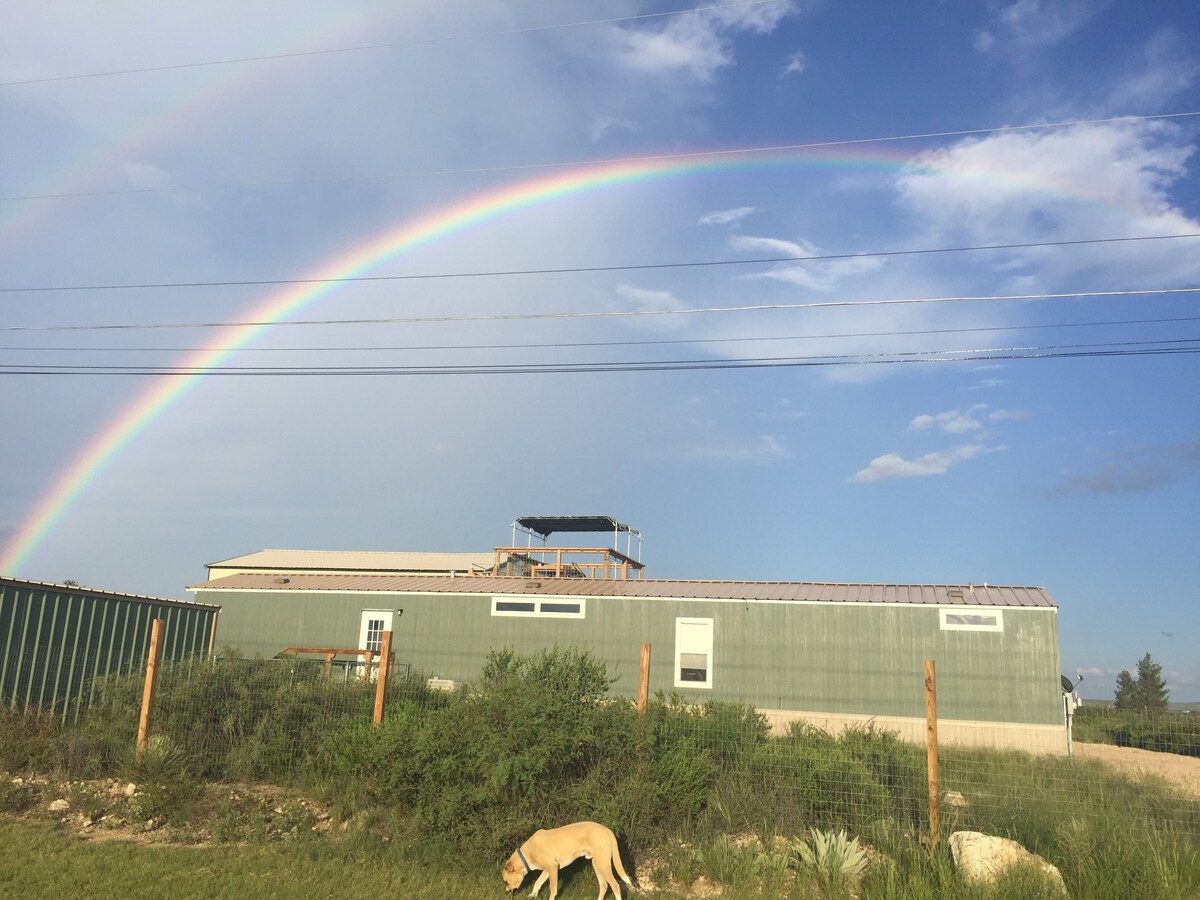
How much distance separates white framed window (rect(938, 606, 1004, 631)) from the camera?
19484 mm

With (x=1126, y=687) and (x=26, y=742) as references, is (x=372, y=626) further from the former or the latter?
(x=1126, y=687)

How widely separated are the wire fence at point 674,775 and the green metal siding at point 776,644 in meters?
9.82

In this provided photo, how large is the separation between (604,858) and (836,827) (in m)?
2.26

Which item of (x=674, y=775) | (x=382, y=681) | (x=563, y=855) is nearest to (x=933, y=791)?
(x=674, y=775)

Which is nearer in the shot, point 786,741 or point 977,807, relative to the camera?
point 977,807

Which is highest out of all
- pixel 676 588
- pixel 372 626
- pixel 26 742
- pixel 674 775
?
pixel 676 588

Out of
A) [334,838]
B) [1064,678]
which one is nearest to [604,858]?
[334,838]

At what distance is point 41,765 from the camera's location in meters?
10.0

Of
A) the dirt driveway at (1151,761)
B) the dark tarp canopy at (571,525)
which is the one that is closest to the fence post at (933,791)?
the dirt driveway at (1151,761)

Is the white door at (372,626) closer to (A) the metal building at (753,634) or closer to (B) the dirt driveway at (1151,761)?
(A) the metal building at (753,634)

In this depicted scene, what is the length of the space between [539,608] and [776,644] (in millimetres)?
6013

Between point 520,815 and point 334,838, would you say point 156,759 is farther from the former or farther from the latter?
point 520,815

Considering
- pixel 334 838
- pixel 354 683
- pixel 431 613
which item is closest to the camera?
pixel 334 838

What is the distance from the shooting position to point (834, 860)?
732 cm
